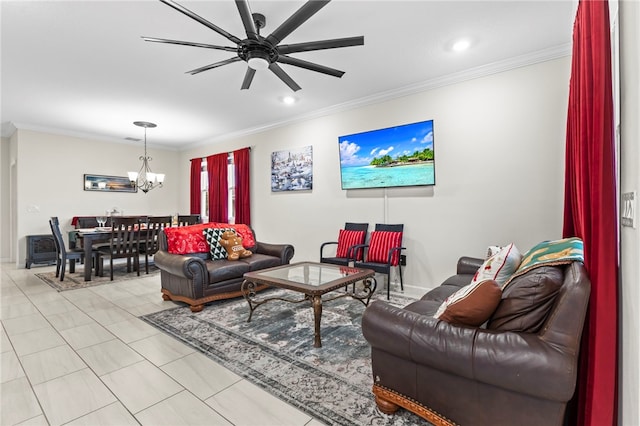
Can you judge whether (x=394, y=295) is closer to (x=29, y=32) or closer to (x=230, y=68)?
(x=230, y=68)

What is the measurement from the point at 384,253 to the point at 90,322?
3.40 metres

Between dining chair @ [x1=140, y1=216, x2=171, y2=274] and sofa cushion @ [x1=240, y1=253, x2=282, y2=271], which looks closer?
sofa cushion @ [x1=240, y1=253, x2=282, y2=271]

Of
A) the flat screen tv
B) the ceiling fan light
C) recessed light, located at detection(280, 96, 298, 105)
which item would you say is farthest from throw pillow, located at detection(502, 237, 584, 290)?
recessed light, located at detection(280, 96, 298, 105)

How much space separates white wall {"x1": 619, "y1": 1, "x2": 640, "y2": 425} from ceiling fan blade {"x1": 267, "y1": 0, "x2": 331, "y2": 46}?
147 cm

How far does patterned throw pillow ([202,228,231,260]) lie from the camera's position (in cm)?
409

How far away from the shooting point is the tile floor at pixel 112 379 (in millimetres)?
1714

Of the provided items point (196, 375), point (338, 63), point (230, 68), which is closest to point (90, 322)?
point (196, 375)

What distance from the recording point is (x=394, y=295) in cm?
407

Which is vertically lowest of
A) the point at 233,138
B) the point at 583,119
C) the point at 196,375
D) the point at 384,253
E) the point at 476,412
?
the point at 196,375

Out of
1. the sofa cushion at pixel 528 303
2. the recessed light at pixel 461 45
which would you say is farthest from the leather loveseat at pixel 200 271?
the recessed light at pixel 461 45

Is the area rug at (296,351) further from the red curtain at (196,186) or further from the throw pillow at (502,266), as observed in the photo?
the red curtain at (196,186)

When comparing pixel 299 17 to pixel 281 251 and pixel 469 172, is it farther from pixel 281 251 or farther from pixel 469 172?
pixel 281 251

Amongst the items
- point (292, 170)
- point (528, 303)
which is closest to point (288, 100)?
point (292, 170)

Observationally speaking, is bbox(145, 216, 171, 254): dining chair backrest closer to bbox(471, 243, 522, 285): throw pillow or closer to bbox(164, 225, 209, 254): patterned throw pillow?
bbox(164, 225, 209, 254): patterned throw pillow
